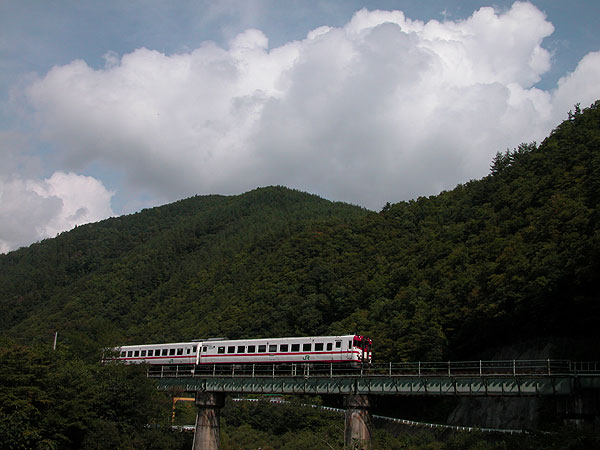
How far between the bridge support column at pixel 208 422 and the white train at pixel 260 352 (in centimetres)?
366

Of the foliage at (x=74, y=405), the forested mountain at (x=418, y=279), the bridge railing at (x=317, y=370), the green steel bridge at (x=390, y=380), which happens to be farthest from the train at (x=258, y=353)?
the forested mountain at (x=418, y=279)

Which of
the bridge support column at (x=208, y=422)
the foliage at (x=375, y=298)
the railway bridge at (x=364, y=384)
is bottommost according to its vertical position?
the bridge support column at (x=208, y=422)

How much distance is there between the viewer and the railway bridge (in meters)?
35.0

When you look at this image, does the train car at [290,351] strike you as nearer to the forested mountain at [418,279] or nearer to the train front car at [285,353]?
the train front car at [285,353]

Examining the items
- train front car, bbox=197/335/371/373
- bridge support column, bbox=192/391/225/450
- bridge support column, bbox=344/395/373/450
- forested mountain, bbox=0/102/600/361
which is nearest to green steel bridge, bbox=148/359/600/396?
train front car, bbox=197/335/371/373

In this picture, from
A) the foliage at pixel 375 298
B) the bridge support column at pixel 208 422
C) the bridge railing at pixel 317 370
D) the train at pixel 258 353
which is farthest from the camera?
the bridge support column at pixel 208 422

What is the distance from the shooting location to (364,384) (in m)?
42.2

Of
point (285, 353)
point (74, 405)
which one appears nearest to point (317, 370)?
point (285, 353)

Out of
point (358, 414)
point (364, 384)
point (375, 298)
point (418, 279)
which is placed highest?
point (418, 279)

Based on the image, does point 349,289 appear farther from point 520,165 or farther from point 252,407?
point 520,165

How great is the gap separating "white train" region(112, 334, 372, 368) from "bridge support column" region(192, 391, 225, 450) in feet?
12.0

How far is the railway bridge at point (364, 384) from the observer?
115 feet

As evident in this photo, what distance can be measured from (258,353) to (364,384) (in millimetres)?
11861

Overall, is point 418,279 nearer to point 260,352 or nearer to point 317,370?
point 260,352
